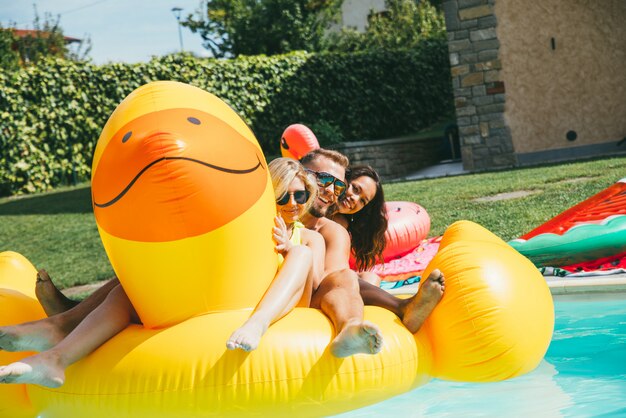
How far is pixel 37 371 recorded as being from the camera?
302 centimetres

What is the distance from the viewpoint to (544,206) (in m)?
8.34

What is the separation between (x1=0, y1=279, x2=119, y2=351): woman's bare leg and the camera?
3.25 meters

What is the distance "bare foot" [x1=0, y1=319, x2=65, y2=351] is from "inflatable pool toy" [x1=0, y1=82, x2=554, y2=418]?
A: 0.64 ft

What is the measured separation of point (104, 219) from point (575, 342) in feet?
10.1

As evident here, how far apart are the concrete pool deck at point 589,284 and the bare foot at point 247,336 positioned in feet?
9.62

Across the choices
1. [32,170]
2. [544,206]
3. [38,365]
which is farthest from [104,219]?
[32,170]

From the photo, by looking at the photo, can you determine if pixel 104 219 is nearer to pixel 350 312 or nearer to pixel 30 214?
pixel 350 312

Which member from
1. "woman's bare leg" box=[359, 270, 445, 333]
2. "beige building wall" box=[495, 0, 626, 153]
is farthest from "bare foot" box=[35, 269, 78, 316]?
"beige building wall" box=[495, 0, 626, 153]

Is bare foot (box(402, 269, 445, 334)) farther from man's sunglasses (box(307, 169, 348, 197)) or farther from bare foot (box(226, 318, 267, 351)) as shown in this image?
man's sunglasses (box(307, 169, 348, 197))

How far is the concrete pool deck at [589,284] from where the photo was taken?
5.15 metres

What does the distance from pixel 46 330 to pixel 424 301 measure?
176 centimetres

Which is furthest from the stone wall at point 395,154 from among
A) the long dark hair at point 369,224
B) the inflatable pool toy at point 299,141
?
the long dark hair at point 369,224

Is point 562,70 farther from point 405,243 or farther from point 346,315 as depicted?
point 346,315

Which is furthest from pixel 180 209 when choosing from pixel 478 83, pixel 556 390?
pixel 478 83
